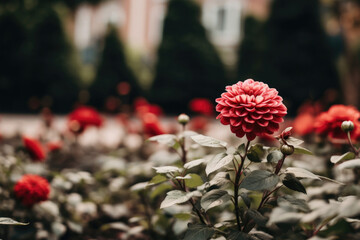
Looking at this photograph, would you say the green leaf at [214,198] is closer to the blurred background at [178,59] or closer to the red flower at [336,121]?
the red flower at [336,121]

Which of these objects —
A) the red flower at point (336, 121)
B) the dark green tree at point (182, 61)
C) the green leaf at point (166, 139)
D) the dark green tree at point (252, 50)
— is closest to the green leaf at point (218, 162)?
the green leaf at point (166, 139)

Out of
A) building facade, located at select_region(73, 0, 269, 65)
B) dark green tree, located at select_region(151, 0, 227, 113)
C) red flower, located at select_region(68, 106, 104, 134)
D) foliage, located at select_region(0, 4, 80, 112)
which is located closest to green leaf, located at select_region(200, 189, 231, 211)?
red flower, located at select_region(68, 106, 104, 134)

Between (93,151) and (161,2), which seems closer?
Result: (93,151)

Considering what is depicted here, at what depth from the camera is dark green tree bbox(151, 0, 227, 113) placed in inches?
356

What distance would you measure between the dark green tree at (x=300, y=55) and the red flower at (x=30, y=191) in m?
7.74

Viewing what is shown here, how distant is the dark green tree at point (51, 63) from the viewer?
8.31m

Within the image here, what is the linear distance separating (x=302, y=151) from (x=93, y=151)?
2634 millimetres

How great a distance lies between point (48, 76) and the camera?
840 cm

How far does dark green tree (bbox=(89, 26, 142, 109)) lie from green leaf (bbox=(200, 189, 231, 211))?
8207 mm

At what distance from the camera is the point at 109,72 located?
29.7 feet

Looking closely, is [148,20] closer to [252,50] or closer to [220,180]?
[252,50]

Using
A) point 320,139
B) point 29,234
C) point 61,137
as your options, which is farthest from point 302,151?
point 61,137

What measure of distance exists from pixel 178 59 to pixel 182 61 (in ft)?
0.37

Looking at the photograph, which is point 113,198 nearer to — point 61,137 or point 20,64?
point 61,137
